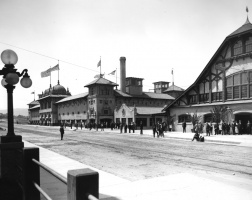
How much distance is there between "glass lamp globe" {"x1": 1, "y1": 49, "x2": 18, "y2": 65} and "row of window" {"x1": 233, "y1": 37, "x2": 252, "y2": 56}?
29.6 m

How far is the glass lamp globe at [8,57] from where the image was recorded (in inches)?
282

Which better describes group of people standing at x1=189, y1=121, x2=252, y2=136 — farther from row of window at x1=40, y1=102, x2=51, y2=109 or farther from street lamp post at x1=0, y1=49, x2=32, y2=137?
row of window at x1=40, y1=102, x2=51, y2=109

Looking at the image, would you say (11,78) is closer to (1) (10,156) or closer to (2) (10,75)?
(2) (10,75)

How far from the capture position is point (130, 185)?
23.5 ft

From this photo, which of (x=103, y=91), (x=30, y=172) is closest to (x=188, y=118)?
(x=103, y=91)

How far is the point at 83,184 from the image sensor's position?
2578mm

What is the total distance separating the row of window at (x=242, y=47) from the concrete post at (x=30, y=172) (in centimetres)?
3125

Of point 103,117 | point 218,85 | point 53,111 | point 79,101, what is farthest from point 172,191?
point 53,111

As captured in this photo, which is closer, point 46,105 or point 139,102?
point 139,102

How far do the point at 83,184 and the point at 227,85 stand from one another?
3294 centimetres

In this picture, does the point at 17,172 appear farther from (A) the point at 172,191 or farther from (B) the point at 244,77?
(B) the point at 244,77

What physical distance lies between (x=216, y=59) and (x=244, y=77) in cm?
516

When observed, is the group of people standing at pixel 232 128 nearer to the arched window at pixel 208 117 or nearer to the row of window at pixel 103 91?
the arched window at pixel 208 117

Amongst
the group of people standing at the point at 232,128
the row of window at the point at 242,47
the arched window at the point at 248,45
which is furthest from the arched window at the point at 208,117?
the arched window at the point at 248,45
